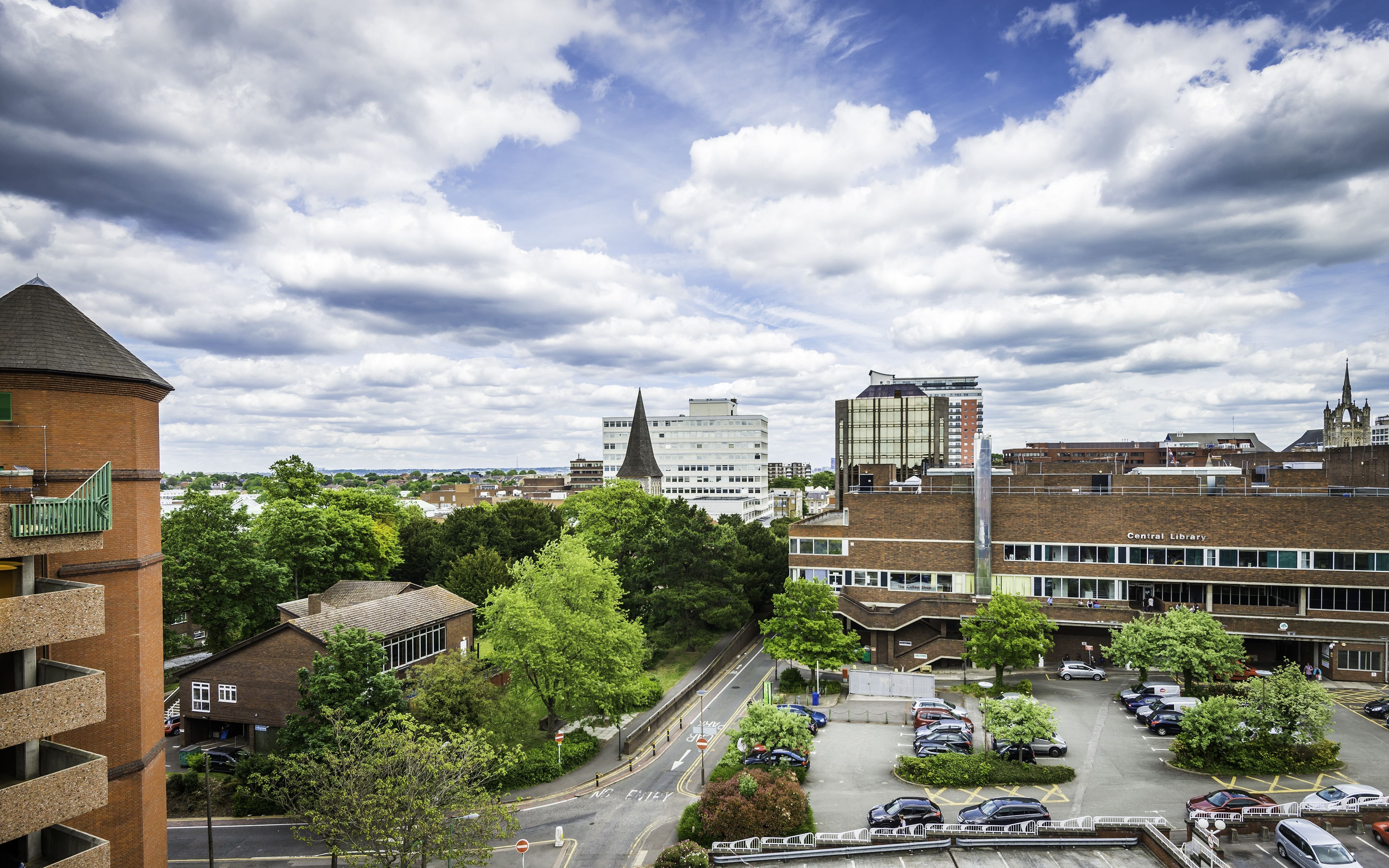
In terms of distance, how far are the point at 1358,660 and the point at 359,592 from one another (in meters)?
66.6

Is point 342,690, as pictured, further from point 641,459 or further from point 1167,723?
point 641,459

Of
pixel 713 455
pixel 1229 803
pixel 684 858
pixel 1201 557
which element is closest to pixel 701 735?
pixel 684 858

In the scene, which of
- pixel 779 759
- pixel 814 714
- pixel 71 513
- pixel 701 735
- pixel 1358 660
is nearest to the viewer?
pixel 71 513

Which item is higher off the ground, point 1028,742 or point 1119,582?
point 1119,582

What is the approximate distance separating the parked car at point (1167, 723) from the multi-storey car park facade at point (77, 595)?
146 ft

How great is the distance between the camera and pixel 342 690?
31312 mm

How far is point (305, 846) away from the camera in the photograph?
30500mm

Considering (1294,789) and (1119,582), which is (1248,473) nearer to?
(1119,582)

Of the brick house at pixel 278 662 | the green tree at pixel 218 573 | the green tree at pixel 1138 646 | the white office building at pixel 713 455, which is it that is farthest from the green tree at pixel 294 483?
A: the white office building at pixel 713 455

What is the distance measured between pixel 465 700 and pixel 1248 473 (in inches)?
2735

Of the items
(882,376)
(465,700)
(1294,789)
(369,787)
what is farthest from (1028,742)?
(882,376)

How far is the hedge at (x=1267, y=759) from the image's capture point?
33.2 metres

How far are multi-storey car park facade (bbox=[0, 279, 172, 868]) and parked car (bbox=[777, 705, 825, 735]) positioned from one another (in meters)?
28.3

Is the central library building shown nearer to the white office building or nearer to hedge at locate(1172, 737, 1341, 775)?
hedge at locate(1172, 737, 1341, 775)
